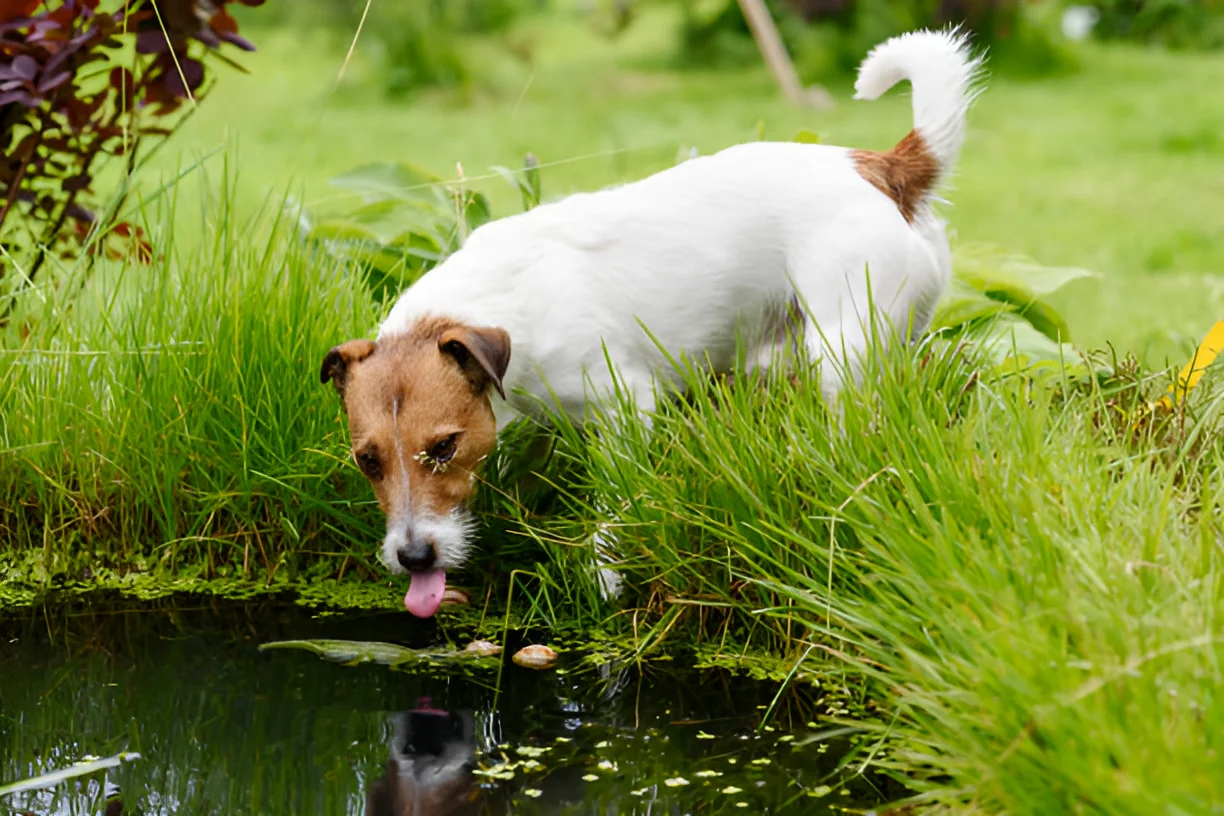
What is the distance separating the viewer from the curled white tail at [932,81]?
3.99m

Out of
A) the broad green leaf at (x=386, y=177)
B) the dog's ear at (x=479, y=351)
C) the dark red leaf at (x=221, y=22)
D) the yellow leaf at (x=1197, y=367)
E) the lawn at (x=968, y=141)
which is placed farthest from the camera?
the lawn at (x=968, y=141)

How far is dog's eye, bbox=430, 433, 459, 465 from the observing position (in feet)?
10.9

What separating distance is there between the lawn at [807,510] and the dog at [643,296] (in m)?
0.20

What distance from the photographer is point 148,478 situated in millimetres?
3924

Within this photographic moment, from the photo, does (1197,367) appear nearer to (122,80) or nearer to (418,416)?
(418,416)

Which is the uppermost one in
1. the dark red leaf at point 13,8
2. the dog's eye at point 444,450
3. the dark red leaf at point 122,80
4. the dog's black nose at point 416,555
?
the dark red leaf at point 13,8

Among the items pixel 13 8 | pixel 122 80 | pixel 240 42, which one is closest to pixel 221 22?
pixel 240 42

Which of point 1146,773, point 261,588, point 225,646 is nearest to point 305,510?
point 261,588

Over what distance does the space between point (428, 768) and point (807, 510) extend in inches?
40.9

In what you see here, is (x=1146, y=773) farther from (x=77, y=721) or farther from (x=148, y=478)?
(x=148, y=478)

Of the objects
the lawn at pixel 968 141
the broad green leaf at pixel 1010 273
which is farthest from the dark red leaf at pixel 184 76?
the broad green leaf at pixel 1010 273

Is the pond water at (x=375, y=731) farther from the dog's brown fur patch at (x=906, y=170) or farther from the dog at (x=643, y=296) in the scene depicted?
the dog's brown fur patch at (x=906, y=170)

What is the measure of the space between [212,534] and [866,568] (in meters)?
1.95

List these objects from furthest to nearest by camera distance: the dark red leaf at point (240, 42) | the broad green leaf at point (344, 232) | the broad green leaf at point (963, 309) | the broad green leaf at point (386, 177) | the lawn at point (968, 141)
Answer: the lawn at point (968, 141), the broad green leaf at point (386, 177), the broad green leaf at point (344, 232), the broad green leaf at point (963, 309), the dark red leaf at point (240, 42)
